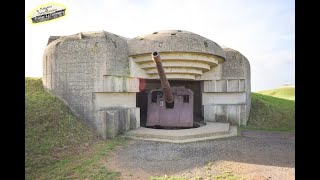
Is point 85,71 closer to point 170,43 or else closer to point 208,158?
point 170,43

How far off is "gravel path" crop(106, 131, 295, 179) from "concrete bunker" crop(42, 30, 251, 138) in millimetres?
1670

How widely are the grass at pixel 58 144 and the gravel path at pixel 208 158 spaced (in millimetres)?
472

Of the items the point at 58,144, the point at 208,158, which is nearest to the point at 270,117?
the point at 208,158

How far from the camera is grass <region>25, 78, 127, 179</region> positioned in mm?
5164

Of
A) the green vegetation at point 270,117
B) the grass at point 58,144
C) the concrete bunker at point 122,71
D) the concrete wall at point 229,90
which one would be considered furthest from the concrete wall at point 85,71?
the green vegetation at point 270,117

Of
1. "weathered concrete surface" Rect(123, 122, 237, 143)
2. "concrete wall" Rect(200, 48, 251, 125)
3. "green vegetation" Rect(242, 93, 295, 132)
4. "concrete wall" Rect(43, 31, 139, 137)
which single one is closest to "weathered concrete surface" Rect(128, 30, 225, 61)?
"concrete wall" Rect(43, 31, 139, 137)

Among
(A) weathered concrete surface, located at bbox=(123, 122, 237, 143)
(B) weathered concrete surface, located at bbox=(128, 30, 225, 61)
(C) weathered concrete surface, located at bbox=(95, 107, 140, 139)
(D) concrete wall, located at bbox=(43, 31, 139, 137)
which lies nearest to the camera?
(A) weathered concrete surface, located at bbox=(123, 122, 237, 143)

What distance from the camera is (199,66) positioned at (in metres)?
9.83

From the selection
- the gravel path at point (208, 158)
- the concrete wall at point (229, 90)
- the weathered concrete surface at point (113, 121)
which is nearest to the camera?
the gravel path at point (208, 158)

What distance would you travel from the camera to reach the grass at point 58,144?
5164 millimetres

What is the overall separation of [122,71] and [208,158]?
448 cm

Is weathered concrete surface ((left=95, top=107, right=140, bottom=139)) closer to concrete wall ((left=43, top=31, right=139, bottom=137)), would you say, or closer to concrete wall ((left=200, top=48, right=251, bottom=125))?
concrete wall ((left=43, top=31, right=139, bottom=137))

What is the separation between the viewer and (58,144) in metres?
6.59

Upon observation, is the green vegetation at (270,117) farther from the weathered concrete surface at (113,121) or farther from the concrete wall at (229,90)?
the weathered concrete surface at (113,121)
